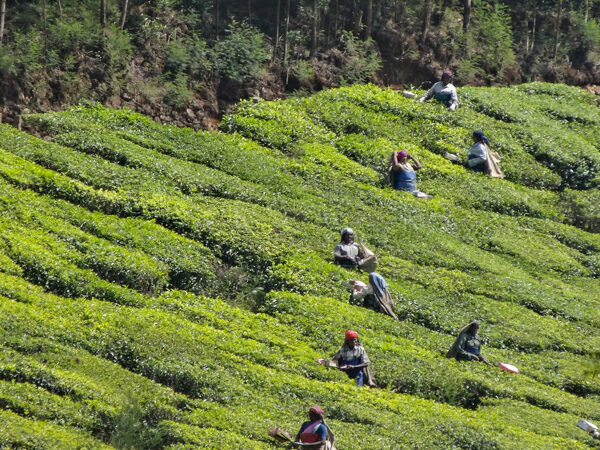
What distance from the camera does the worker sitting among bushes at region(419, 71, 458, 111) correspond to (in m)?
39.5

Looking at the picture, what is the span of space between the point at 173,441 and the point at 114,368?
276 centimetres

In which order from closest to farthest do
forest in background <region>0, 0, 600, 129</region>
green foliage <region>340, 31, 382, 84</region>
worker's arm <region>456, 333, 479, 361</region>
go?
1. worker's arm <region>456, 333, 479, 361</region>
2. forest in background <region>0, 0, 600, 129</region>
3. green foliage <region>340, 31, 382, 84</region>

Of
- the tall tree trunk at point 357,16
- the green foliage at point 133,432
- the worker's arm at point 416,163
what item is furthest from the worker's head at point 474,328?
the tall tree trunk at point 357,16

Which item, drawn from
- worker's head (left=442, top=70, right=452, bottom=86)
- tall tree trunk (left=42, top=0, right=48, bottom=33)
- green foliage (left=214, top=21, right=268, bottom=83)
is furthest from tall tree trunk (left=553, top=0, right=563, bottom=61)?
tall tree trunk (left=42, top=0, right=48, bottom=33)

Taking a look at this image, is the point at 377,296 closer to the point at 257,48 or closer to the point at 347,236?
the point at 347,236

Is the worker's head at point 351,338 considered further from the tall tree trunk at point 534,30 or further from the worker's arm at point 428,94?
the tall tree trunk at point 534,30

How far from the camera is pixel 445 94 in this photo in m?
39.6

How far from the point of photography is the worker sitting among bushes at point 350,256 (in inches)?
1069

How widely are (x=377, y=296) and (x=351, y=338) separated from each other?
3977 mm

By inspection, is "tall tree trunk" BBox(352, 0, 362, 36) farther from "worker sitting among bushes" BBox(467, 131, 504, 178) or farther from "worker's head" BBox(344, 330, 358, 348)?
"worker's head" BBox(344, 330, 358, 348)

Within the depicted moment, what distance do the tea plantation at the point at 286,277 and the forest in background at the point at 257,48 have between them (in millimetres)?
1941

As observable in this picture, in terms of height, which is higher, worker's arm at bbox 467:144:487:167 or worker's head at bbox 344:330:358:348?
worker's arm at bbox 467:144:487:167

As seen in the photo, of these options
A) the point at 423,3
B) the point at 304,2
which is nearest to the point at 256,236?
the point at 304,2

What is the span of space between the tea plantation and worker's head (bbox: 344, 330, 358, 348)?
82cm
